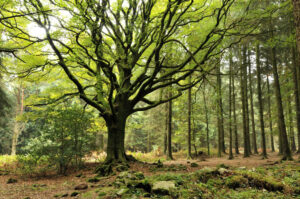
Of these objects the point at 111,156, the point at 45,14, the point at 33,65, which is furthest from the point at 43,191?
the point at 45,14

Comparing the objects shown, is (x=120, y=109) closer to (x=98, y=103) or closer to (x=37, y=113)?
(x=98, y=103)

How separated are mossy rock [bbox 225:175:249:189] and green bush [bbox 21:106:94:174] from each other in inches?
276

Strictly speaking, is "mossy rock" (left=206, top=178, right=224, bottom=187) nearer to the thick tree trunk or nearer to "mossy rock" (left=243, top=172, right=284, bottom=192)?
"mossy rock" (left=243, top=172, right=284, bottom=192)

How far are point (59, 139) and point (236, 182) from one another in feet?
26.4

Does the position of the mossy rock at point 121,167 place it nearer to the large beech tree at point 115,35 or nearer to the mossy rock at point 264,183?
the large beech tree at point 115,35

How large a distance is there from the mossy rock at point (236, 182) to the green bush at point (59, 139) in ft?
23.0

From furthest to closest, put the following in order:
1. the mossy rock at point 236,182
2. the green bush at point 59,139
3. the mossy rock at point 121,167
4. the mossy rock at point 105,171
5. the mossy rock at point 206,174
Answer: the green bush at point 59,139
the mossy rock at point 121,167
the mossy rock at point 105,171
the mossy rock at point 206,174
the mossy rock at point 236,182

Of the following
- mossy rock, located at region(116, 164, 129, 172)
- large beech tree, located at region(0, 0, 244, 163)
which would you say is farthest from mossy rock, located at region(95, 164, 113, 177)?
large beech tree, located at region(0, 0, 244, 163)

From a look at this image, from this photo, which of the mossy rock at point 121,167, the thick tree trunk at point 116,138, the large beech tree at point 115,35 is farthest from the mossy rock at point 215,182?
the thick tree trunk at point 116,138

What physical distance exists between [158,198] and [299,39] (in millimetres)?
4901

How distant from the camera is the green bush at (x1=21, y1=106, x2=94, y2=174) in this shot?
26.7 feet

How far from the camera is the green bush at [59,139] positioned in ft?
26.7

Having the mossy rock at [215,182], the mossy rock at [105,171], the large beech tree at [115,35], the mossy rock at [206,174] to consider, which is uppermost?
the large beech tree at [115,35]

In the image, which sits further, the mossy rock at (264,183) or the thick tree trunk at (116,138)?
the thick tree trunk at (116,138)
